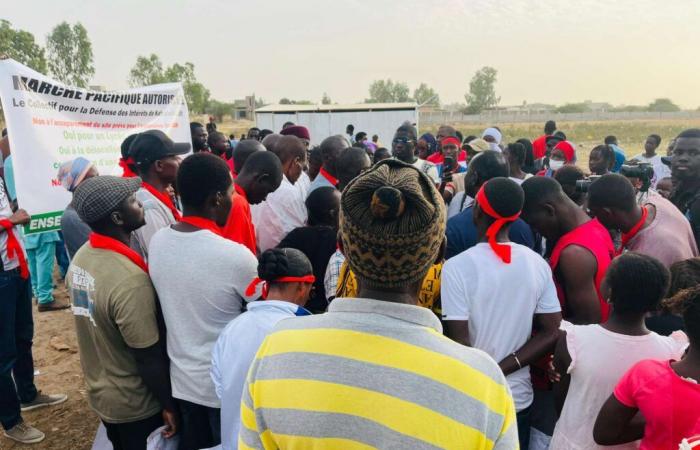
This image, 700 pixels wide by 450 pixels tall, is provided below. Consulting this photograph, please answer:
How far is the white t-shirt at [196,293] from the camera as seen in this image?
2.27m

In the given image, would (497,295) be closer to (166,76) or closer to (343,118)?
(343,118)

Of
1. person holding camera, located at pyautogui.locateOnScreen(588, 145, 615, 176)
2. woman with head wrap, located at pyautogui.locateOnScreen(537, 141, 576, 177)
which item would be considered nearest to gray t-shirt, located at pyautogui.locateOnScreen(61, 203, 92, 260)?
woman with head wrap, located at pyautogui.locateOnScreen(537, 141, 576, 177)

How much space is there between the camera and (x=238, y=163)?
16.5ft

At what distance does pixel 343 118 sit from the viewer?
65.4 ft

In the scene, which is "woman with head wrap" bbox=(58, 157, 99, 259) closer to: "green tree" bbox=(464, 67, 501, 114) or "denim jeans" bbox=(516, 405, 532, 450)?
"denim jeans" bbox=(516, 405, 532, 450)

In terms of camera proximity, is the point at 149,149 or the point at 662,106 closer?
the point at 149,149

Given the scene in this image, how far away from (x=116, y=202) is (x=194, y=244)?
505 millimetres

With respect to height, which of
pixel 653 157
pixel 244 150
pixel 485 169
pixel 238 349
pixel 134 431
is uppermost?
pixel 244 150

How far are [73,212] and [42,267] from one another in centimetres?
358

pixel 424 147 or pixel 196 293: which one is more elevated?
pixel 424 147

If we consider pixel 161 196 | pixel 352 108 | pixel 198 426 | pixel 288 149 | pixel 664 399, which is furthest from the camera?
pixel 352 108

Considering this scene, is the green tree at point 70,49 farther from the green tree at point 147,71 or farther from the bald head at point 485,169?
the bald head at point 485,169

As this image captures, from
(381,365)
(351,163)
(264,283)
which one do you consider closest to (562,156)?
(351,163)

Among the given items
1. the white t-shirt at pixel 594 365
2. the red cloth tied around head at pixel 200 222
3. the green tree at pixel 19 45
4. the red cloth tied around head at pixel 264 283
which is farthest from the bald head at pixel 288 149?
the green tree at pixel 19 45
